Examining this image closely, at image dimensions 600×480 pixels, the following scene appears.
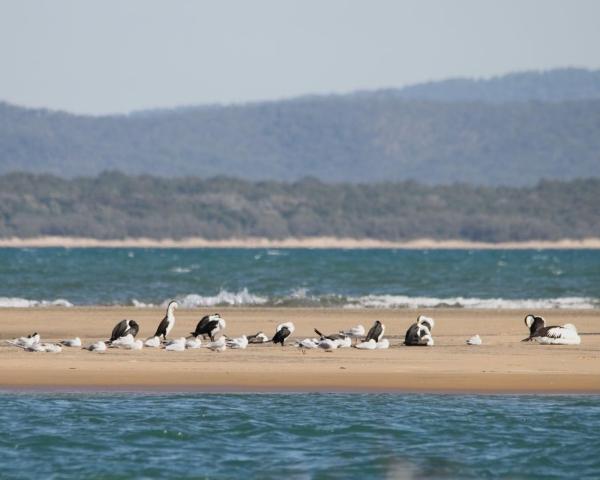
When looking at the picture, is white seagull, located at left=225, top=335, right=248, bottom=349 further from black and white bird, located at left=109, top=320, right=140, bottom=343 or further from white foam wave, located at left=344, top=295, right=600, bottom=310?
white foam wave, located at left=344, top=295, right=600, bottom=310

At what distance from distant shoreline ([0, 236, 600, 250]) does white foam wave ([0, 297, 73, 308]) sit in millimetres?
123914

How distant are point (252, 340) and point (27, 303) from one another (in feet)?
48.7

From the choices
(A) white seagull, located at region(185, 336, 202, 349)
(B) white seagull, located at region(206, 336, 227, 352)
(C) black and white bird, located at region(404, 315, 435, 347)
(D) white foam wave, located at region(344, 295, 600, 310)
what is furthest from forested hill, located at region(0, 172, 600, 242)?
(B) white seagull, located at region(206, 336, 227, 352)

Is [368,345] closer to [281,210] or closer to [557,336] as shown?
[557,336]

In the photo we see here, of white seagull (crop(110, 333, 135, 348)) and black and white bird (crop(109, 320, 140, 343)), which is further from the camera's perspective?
black and white bird (crop(109, 320, 140, 343))

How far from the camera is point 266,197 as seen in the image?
598ft

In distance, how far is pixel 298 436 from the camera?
14602 millimetres

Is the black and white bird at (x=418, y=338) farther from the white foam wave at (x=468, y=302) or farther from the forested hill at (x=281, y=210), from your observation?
the forested hill at (x=281, y=210)

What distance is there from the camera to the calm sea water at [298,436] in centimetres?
1323

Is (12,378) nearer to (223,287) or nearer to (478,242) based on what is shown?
(223,287)

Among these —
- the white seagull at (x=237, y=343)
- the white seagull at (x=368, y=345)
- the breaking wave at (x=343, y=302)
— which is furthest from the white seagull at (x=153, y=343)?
the breaking wave at (x=343, y=302)

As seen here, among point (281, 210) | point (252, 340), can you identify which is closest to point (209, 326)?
point (252, 340)

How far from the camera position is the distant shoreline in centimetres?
16262

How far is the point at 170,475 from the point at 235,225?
158815mm
